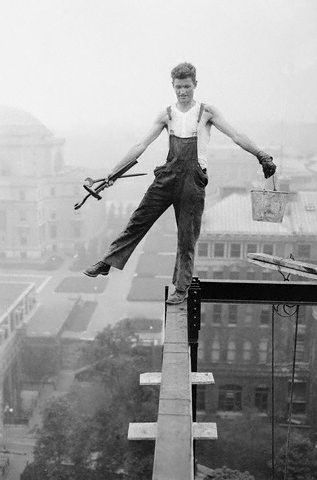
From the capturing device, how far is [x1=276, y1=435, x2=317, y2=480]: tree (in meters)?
16.4

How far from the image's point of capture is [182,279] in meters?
4.43

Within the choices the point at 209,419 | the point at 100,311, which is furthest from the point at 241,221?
the point at 100,311

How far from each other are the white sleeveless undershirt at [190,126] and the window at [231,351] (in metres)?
20.2

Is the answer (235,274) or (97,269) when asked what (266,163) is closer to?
(97,269)

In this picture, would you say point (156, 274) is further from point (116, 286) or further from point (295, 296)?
point (295, 296)

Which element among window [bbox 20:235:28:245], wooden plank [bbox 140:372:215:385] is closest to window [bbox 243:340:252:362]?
wooden plank [bbox 140:372:215:385]

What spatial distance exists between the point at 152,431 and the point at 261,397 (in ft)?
71.0

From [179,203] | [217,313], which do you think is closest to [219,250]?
[217,313]

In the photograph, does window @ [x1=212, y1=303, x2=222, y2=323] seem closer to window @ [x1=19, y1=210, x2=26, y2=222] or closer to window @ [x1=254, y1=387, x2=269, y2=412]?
window @ [x1=254, y1=387, x2=269, y2=412]

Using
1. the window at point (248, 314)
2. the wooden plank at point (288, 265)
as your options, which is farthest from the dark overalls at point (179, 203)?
the window at point (248, 314)

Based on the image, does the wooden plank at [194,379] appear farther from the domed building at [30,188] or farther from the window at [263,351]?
the domed building at [30,188]

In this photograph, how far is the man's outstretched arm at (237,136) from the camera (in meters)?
4.23

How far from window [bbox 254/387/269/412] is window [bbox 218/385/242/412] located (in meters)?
0.71

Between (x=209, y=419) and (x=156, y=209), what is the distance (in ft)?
62.6
